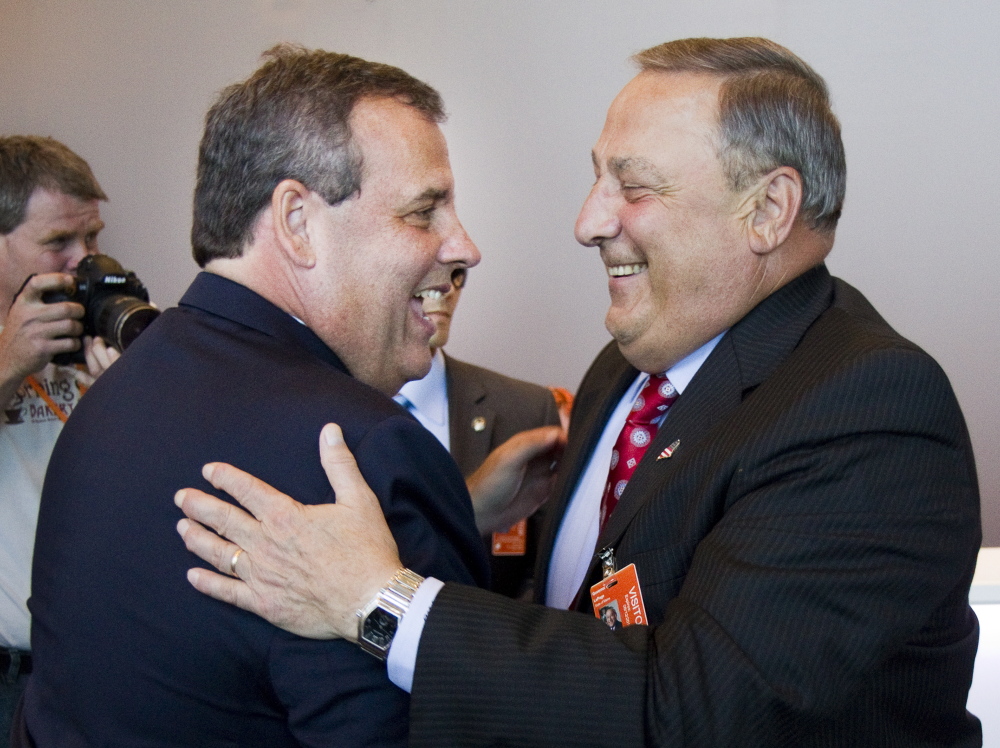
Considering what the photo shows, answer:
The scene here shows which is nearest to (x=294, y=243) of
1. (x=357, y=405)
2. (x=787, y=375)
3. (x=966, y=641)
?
(x=357, y=405)

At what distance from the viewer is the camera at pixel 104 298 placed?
82.3 inches

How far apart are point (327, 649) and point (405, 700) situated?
0.44 feet

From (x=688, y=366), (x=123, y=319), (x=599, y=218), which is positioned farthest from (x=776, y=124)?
(x=123, y=319)

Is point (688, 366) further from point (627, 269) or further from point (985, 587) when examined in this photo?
point (985, 587)

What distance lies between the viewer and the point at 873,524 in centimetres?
125

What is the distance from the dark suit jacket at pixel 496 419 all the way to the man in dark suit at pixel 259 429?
3.10ft

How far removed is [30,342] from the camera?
214cm

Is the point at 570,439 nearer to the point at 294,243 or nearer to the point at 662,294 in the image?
the point at 662,294

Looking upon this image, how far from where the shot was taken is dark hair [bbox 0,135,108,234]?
241cm

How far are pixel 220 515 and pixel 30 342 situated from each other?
Answer: 1.20 m

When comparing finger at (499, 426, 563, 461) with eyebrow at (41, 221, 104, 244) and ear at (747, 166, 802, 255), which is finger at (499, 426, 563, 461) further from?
eyebrow at (41, 221, 104, 244)

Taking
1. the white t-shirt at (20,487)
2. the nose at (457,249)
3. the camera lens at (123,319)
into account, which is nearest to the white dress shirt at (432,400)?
the camera lens at (123,319)

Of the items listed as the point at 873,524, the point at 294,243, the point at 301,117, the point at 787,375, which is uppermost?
the point at 301,117

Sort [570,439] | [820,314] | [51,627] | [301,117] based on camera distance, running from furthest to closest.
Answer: [570,439] < [820,314] < [301,117] < [51,627]
